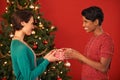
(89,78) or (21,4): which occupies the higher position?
(21,4)

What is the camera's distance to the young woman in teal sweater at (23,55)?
174 cm

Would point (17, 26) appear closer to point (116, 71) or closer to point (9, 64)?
point (9, 64)

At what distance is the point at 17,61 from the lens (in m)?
1.77

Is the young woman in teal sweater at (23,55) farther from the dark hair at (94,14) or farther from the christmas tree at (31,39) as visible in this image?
the christmas tree at (31,39)

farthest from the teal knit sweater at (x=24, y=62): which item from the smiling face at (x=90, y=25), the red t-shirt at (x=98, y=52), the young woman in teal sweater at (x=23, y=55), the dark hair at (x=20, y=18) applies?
the smiling face at (x=90, y=25)

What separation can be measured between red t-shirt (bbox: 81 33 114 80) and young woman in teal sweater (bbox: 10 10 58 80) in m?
0.30

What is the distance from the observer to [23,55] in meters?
1.73

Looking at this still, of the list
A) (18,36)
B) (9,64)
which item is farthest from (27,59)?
(9,64)

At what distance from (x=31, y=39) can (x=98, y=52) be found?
5.32ft

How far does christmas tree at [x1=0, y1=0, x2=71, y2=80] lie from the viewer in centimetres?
343

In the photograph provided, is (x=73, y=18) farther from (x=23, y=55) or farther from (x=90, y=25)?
(x=23, y=55)

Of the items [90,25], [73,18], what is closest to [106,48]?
[90,25]

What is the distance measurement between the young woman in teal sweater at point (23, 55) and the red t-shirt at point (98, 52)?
0.99 ft

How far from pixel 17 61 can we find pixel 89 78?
0.62m
